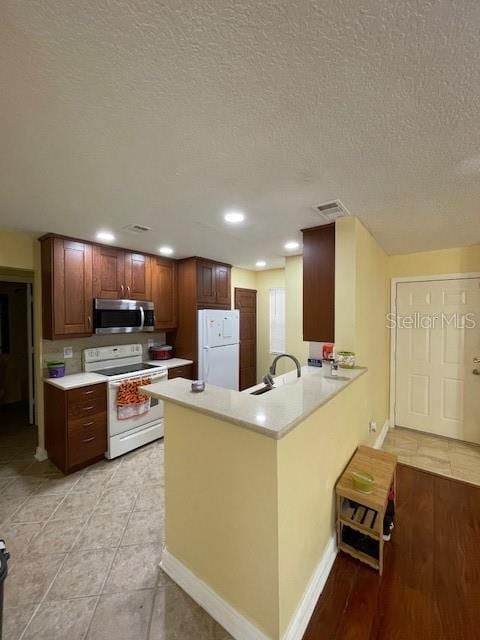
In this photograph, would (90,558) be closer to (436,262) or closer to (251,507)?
(251,507)

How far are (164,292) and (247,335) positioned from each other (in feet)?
6.10

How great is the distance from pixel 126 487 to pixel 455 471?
322cm

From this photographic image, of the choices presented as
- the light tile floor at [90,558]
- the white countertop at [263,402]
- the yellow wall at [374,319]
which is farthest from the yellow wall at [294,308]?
the light tile floor at [90,558]

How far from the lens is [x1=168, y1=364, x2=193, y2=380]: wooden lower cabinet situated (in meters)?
3.56

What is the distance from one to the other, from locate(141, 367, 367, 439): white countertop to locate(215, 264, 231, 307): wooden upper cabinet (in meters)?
2.57

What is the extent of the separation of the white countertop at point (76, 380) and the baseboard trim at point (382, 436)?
10.2 ft

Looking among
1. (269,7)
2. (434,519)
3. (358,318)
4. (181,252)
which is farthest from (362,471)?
(181,252)

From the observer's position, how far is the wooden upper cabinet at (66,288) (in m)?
2.80

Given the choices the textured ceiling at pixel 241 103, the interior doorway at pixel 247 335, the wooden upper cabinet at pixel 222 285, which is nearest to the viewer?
the textured ceiling at pixel 241 103

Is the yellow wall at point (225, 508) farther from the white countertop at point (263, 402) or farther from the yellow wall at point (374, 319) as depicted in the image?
the yellow wall at point (374, 319)

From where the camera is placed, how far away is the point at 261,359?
17.3ft

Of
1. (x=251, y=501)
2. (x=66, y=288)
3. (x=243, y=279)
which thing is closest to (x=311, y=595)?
(x=251, y=501)

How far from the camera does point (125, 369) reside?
3.40 meters

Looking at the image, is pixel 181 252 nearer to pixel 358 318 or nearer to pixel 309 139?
pixel 358 318
